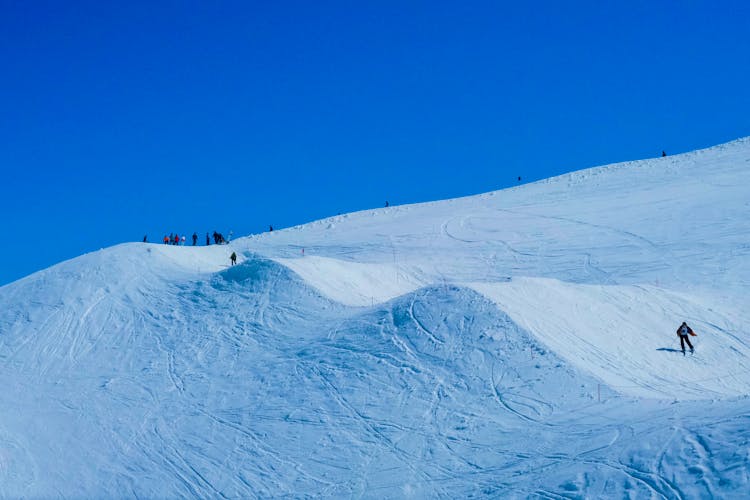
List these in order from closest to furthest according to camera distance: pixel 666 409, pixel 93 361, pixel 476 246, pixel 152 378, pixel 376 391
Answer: pixel 666 409, pixel 376 391, pixel 152 378, pixel 93 361, pixel 476 246

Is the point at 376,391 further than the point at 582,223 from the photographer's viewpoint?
No

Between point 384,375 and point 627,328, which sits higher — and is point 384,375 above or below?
below

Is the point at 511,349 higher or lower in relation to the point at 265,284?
lower

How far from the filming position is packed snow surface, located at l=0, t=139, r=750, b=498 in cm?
1720

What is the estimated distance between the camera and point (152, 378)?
25781 millimetres

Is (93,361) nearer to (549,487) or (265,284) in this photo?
(265,284)

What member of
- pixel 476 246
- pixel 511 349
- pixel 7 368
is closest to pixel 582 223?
pixel 476 246

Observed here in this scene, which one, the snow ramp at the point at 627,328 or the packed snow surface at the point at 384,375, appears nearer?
the packed snow surface at the point at 384,375

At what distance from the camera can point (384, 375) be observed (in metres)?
22.4

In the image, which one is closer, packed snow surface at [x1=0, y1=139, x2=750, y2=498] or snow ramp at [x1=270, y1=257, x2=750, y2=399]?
packed snow surface at [x1=0, y1=139, x2=750, y2=498]

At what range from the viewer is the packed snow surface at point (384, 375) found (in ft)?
56.4

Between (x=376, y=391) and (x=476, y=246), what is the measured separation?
72.7 feet

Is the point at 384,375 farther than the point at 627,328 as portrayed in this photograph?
No

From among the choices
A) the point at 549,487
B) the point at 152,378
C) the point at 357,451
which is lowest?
the point at 549,487
